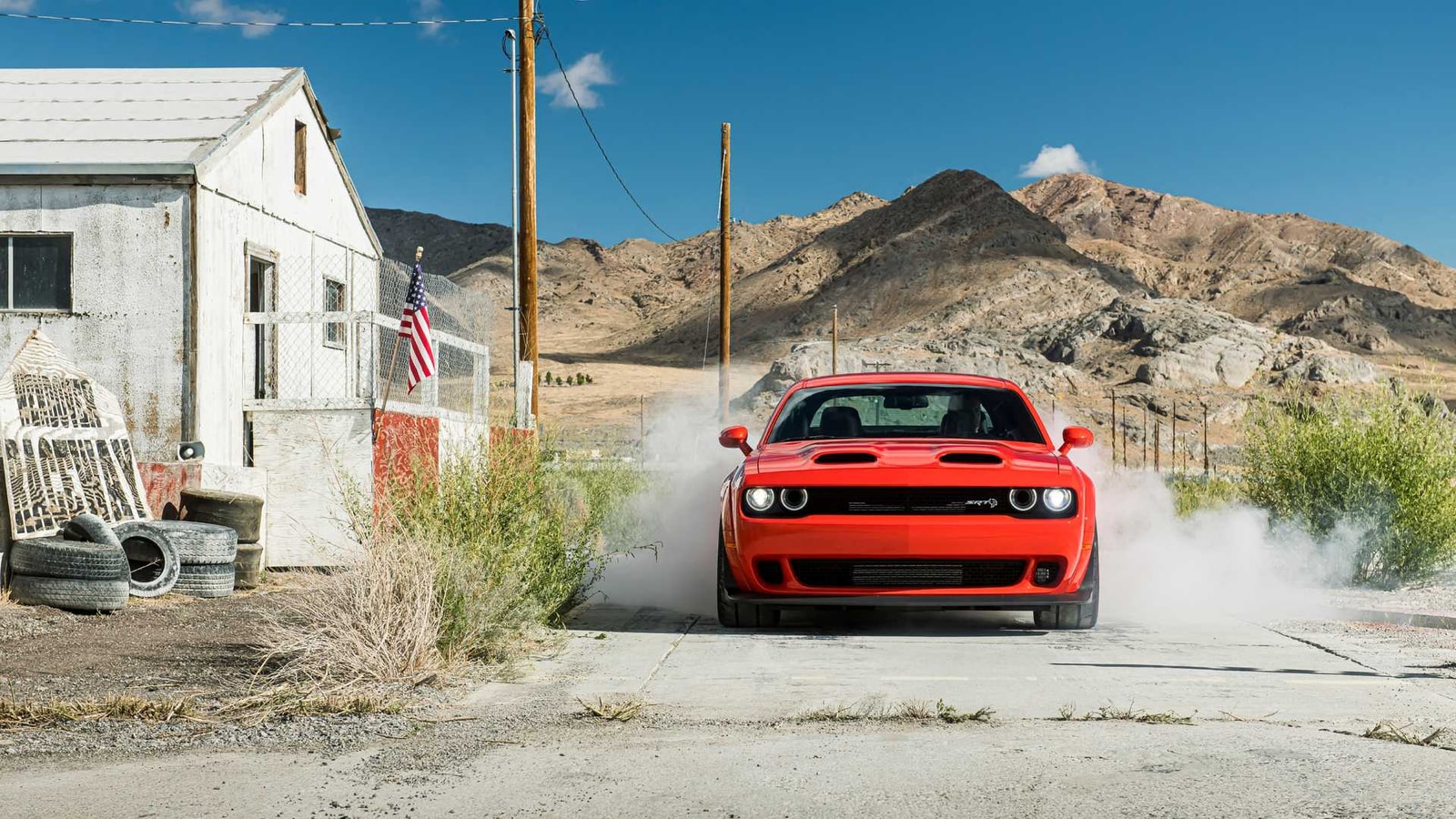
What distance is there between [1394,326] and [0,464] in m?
113

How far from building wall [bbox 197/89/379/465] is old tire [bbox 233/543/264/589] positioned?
181 cm

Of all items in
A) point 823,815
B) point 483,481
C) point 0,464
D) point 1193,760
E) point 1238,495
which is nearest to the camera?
point 823,815

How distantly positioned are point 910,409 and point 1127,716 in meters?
4.37

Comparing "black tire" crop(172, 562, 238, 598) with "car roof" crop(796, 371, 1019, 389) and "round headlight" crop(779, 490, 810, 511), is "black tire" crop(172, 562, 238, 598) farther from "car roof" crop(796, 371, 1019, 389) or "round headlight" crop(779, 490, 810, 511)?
"round headlight" crop(779, 490, 810, 511)

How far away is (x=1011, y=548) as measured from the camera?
8836 mm

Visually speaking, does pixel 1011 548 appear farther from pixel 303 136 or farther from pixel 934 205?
pixel 934 205

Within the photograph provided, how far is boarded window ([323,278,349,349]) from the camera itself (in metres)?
19.5

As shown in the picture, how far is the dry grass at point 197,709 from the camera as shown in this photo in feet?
21.1

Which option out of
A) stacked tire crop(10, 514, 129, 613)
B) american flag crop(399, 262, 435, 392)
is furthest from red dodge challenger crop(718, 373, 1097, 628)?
american flag crop(399, 262, 435, 392)

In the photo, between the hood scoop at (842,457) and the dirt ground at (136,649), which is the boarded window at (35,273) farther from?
the hood scoop at (842,457)

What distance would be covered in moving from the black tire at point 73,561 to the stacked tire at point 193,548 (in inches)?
41.0

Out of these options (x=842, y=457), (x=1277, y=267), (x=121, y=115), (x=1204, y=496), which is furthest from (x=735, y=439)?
(x=1277, y=267)

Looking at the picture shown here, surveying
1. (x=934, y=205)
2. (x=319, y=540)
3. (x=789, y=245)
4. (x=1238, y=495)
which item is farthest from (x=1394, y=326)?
(x=319, y=540)

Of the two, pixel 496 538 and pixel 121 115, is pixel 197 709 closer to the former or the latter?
pixel 496 538
